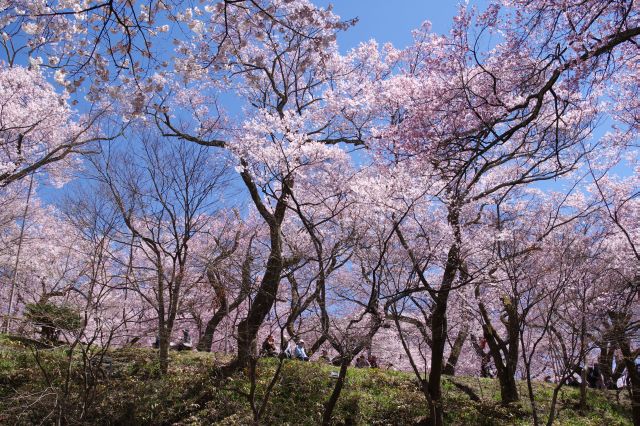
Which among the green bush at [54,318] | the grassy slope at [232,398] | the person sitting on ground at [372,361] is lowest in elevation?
the grassy slope at [232,398]

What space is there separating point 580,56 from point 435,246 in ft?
16.4

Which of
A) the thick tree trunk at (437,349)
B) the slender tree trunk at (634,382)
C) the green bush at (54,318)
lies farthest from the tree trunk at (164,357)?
the slender tree trunk at (634,382)

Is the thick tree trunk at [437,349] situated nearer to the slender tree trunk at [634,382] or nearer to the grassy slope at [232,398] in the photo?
the grassy slope at [232,398]

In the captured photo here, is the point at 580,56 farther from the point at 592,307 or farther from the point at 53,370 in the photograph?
the point at 53,370

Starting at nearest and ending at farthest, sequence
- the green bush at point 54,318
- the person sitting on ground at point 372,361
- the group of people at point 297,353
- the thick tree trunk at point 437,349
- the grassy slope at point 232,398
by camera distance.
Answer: the green bush at point 54,318 < the thick tree trunk at point 437,349 < the grassy slope at point 232,398 < the group of people at point 297,353 < the person sitting on ground at point 372,361

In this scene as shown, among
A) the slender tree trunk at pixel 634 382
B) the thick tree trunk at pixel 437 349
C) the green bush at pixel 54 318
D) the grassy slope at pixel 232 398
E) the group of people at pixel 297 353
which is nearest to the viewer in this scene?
the green bush at pixel 54 318

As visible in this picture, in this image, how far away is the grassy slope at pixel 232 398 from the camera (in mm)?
8750

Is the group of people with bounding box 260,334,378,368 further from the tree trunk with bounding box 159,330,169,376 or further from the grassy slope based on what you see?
the tree trunk with bounding box 159,330,169,376

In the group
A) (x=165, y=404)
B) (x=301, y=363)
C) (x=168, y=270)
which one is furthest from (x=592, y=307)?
(x=168, y=270)

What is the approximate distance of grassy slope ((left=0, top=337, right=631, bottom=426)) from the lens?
8750 millimetres

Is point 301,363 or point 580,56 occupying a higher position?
point 580,56

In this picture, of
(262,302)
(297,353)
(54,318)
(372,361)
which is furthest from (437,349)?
(372,361)

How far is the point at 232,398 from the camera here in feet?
31.8

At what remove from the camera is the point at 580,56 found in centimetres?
450
